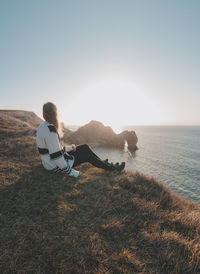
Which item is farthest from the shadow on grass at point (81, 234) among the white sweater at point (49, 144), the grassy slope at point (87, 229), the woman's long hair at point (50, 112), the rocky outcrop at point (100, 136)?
the rocky outcrop at point (100, 136)

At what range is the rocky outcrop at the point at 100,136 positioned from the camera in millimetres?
57441

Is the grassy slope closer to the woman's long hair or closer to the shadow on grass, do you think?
the shadow on grass

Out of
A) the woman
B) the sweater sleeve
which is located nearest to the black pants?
the woman

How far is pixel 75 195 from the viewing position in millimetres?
3918

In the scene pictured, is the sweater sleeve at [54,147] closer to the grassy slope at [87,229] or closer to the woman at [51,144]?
the woman at [51,144]

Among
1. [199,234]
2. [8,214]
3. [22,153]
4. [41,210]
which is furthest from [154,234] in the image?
[22,153]

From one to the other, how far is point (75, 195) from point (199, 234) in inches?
133

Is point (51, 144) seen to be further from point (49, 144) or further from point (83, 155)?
point (83, 155)

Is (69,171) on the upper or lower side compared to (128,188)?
upper

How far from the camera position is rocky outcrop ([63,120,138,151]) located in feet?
188

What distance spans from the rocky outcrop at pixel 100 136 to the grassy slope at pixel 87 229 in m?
51.3

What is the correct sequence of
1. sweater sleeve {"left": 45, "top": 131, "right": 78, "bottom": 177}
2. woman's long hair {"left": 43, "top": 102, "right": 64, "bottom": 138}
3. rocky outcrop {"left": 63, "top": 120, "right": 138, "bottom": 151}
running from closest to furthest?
sweater sleeve {"left": 45, "top": 131, "right": 78, "bottom": 177} < woman's long hair {"left": 43, "top": 102, "right": 64, "bottom": 138} < rocky outcrop {"left": 63, "top": 120, "right": 138, "bottom": 151}

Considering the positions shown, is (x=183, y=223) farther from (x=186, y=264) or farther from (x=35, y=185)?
(x=35, y=185)

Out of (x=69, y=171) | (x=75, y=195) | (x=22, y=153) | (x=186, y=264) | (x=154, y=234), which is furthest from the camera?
(x=22, y=153)
